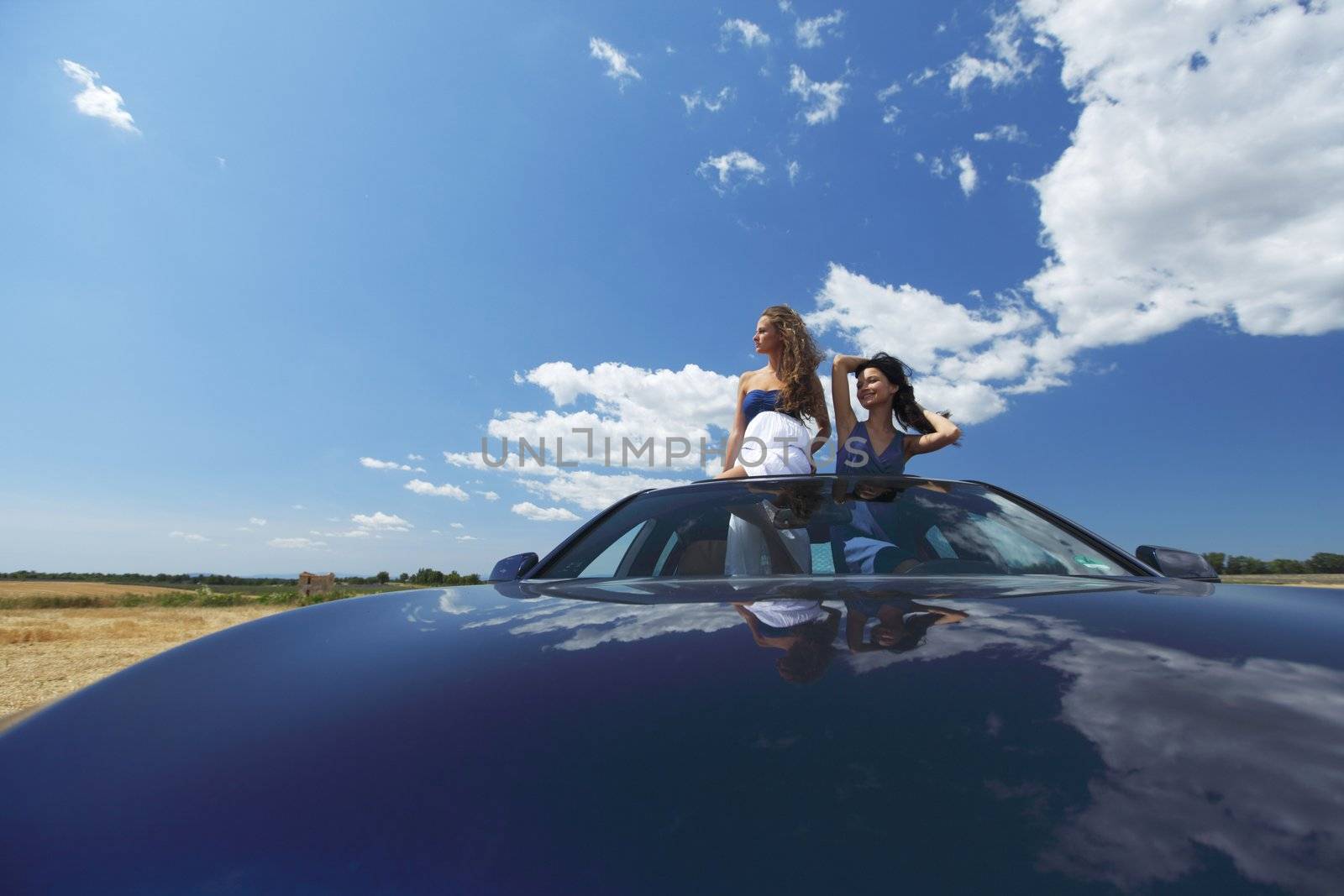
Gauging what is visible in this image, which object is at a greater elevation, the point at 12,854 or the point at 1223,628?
the point at 1223,628

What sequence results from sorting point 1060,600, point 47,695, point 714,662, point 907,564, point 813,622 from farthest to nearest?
point 47,695 → point 907,564 → point 1060,600 → point 813,622 → point 714,662

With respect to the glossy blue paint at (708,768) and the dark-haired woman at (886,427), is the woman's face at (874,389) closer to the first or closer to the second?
the dark-haired woman at (886,427)

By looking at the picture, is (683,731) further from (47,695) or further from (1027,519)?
(47,695)

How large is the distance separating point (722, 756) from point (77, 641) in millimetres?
20075

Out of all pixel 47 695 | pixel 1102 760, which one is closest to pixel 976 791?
pixel 1102 760

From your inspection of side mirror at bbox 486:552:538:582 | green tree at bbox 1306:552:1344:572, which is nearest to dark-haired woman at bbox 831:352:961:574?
side mirror at bbox 486:552:538:582

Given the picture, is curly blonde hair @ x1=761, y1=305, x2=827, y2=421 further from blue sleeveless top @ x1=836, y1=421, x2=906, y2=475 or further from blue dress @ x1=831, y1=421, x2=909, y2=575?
blue dress @ x1=831, y1=421, x2=909, y2=575

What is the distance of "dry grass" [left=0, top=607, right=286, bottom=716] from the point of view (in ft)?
31.3

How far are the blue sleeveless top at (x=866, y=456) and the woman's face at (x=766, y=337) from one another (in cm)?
86

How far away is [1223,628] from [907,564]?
1157mm

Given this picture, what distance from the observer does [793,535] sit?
228 cm

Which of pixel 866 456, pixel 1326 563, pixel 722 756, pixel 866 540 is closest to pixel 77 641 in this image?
pixel 866 456

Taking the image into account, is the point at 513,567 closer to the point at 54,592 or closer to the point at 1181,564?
the point at 1181,564

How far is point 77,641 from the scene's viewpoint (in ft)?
50.6
